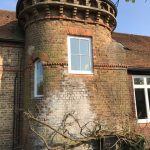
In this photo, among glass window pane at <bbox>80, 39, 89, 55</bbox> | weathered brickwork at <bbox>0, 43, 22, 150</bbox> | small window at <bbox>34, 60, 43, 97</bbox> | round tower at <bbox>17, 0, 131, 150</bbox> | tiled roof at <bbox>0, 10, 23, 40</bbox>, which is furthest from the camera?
tiled roof at <bbox>0, 10, 23, 40</bbox>

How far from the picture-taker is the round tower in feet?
31.8

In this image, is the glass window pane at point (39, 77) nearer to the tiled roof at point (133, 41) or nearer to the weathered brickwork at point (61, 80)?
the weathered brickwork at point (61, 80)

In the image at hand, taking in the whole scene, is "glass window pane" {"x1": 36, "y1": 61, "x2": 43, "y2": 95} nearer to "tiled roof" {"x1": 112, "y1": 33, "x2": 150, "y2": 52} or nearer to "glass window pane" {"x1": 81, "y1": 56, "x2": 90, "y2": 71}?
"glass window pane" {"x1": 81, "y1": 56, "x2": 90, "y2": 71}

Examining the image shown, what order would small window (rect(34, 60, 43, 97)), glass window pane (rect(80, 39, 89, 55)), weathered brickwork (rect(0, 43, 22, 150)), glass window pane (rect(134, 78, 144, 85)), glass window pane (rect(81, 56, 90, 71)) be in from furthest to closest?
glass window pane (rect(134, 78, 144, 85)) < glass window pane (rect(80, 39, 89, 55)) < glass window pane (rect(81, 56, 90, 71)) < weathered brickwork (rect(0, 43, 22, 150)) < small window (rect(34, 60, 43, 97))

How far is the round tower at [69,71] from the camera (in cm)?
970

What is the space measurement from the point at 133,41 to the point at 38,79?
7456 millimetres

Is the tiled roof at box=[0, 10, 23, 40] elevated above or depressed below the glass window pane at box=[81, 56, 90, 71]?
above

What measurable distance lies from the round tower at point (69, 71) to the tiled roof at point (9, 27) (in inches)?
25.3

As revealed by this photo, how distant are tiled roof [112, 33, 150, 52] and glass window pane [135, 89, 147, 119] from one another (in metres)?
2.55

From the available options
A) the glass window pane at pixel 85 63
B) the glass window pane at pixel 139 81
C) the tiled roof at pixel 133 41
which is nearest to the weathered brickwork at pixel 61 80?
the glass window pane at pixel 85 63

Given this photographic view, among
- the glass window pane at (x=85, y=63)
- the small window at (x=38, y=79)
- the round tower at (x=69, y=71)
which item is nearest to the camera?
the round tower at (x=69, y=71)

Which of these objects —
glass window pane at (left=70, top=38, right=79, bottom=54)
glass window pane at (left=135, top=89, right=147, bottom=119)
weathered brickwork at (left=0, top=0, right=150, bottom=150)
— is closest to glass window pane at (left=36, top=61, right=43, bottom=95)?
weathered brickwork at (left=0, top=0, right=150, bottom=150)

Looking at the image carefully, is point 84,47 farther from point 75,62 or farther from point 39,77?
point 39,77

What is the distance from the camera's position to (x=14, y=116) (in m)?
10.6
